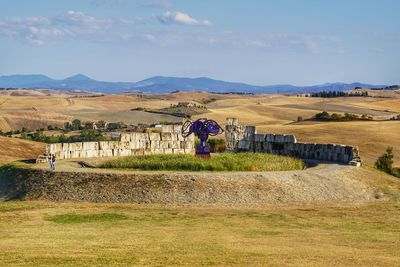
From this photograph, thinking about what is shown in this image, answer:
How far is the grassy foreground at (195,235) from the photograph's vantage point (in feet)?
90.1

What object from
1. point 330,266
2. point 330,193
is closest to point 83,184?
point 330,193

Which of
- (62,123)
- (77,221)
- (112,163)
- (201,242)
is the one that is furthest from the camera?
(62,123)

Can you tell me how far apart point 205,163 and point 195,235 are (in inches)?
738

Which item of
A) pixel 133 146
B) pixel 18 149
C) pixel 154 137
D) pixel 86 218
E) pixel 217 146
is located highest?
pixel 154 137

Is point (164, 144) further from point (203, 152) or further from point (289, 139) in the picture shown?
point (289, 139)

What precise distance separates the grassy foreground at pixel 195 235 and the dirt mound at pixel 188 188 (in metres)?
1.66

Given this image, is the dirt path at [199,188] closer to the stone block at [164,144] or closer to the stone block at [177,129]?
the stone block at [164,144]

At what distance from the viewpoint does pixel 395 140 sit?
105250mm

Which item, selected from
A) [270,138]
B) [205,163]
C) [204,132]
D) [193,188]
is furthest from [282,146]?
[193,188]

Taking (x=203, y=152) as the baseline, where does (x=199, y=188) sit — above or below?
below

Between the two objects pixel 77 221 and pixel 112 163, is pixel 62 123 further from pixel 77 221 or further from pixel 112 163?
pixel 77 221

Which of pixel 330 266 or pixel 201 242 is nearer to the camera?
pixel 330 266

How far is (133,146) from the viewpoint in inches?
2554

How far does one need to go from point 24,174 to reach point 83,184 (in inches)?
226
